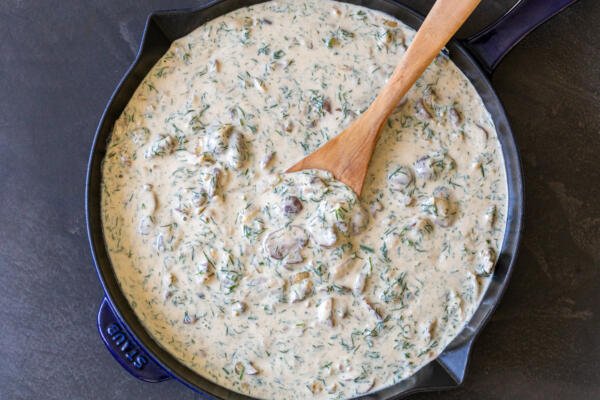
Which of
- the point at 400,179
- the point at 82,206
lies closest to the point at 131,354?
the point at 82,206

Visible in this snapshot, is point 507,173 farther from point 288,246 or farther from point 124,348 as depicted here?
point 124,348

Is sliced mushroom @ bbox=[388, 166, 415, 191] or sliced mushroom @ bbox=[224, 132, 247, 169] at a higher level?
sliced mushroom @ bbox=[224, 132, 247, 169]

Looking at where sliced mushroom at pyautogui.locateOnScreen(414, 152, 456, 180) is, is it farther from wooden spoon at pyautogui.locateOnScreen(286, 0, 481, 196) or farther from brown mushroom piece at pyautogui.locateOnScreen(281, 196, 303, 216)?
brown mushroom piece at pyautogui.locateOnScreen(281, 196, 303, 216)

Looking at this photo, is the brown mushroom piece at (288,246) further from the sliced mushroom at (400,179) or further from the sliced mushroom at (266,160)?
the sliced mushroom at (400,179)

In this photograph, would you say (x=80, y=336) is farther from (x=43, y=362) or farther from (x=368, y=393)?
(x=368, y=393)

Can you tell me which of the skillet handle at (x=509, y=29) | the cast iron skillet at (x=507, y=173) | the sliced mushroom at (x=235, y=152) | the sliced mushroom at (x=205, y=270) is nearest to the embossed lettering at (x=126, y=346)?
the cast iron skillet at (x=507, y=173)

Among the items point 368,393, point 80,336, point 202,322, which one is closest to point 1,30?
point 80,336

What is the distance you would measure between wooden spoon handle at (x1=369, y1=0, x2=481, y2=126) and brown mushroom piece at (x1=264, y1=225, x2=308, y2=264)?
1.95 feet

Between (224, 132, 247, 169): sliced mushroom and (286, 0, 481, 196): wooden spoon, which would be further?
(224, 132, 247, 169): sliced mushroom

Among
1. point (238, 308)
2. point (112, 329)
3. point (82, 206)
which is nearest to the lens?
point (238, 308)

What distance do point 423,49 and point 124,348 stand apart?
186 centimetres

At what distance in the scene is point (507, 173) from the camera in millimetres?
2680

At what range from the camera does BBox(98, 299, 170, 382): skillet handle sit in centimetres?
268

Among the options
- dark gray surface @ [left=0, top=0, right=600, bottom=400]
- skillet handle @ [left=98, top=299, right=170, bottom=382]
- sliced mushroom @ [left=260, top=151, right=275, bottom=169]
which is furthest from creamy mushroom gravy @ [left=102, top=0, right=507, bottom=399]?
dark gray surface @ [left=0, top=0, right=600, bottom=400]
